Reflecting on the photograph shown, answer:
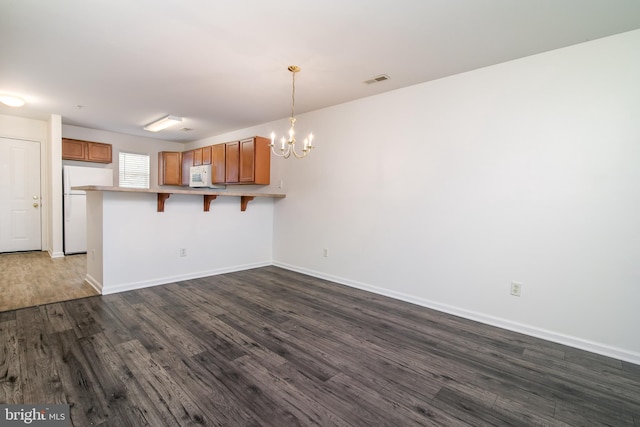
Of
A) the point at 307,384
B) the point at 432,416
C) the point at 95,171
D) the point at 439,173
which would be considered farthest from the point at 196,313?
the point at 95,171

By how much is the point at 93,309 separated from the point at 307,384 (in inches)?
94.3

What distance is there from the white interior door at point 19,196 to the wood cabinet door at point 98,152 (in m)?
0.77

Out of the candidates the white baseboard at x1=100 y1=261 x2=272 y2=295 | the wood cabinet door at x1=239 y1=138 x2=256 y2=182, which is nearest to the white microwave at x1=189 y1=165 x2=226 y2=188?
the wood cabinet door at x1=239 y1=138 x2=256 y2=182

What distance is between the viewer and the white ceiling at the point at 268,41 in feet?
6.79

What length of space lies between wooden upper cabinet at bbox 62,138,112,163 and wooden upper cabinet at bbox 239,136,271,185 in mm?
3261

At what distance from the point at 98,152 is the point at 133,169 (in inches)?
29.8

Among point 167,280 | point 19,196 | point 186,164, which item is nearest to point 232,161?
point 186,164

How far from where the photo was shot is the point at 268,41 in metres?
2.51

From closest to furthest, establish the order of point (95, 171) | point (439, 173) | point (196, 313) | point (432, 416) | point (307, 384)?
1. point (432, 416)
2. point (307, 384)
3. point (196, 313)
4. point (439, 173)
5. point (95, 171)

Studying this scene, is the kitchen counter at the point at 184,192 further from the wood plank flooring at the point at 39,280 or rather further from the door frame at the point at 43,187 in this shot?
the door frame at the point at 43,187

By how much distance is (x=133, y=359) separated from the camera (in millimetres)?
2045

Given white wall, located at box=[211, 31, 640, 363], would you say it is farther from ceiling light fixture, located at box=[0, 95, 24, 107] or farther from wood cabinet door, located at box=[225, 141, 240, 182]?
ceiling light fixture, located at box=[0, 95, 24, 107]

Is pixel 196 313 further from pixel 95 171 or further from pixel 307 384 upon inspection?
pixel 95 171

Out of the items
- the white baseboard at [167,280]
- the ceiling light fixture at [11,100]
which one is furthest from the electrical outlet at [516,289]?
the ceiling light fixture at [11,100]
